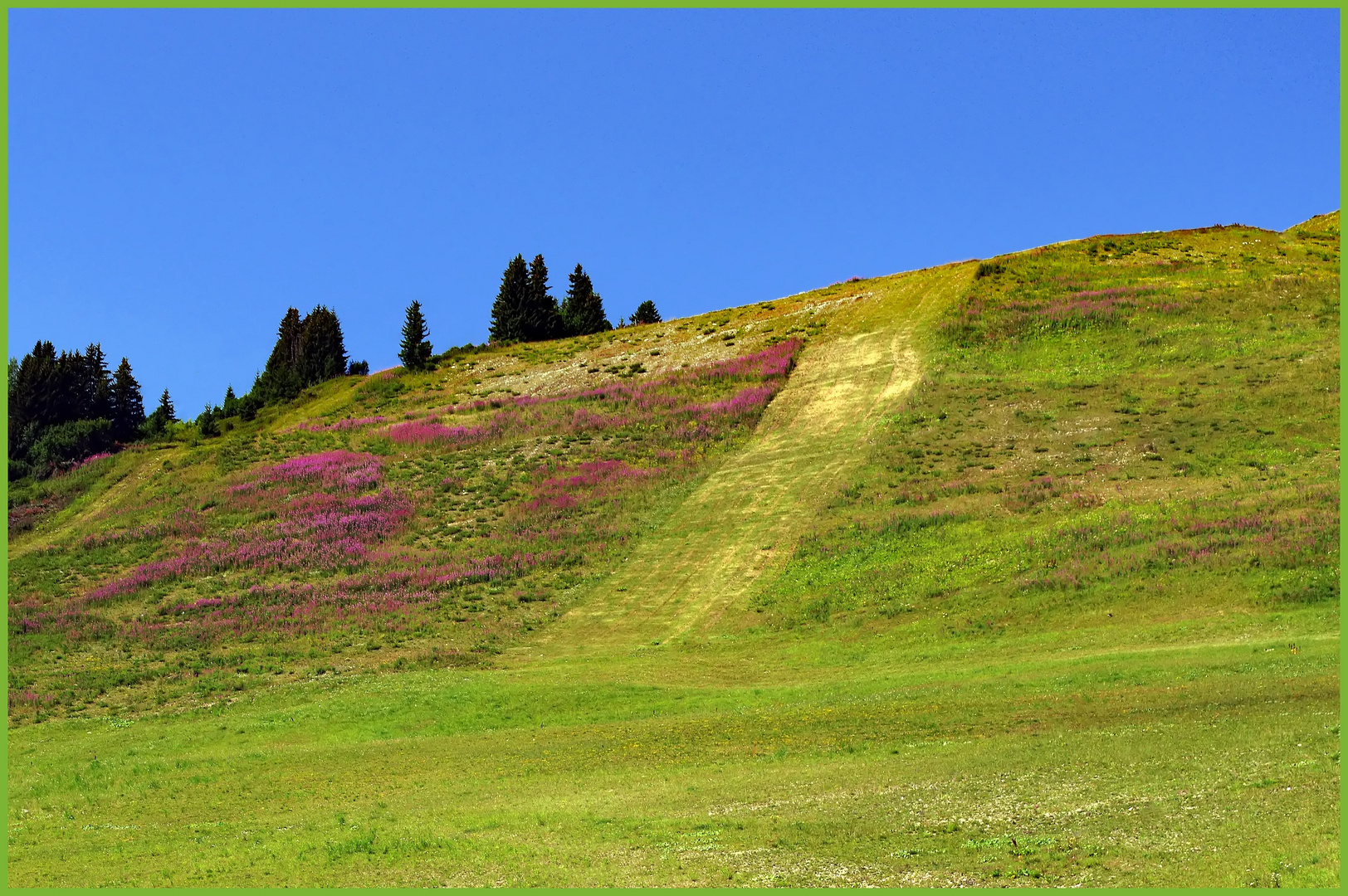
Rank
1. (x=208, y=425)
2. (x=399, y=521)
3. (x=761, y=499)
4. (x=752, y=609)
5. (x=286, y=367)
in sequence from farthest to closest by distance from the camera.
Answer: (x=286, y=367) < (x=208, y=425) < (x=399, y=521) < (x=761, y=499) < (x=752, y=609)

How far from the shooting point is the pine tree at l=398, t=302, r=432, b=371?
93.1m

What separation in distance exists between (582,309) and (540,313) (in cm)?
799

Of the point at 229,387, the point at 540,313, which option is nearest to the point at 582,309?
the point at 540,313

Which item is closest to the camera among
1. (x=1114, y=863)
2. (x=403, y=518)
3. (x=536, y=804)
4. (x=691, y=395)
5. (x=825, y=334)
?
(x=1114, y=863)

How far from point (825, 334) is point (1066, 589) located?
45.6 metres

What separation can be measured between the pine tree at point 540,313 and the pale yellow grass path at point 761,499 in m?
26.8

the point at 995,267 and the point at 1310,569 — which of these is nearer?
the point at 1310,569

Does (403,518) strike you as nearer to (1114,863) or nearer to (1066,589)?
(1066,589)

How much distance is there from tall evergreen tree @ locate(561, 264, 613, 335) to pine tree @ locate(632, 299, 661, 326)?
561 inches

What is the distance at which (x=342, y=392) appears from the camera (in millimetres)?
90875

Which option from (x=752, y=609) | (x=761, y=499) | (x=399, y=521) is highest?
(x=761, y=499)

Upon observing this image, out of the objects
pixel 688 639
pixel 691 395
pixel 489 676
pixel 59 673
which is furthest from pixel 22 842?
pixel 691 395

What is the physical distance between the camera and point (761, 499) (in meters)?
58.7

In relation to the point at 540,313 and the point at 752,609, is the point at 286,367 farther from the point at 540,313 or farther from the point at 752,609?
the point at 752,609
